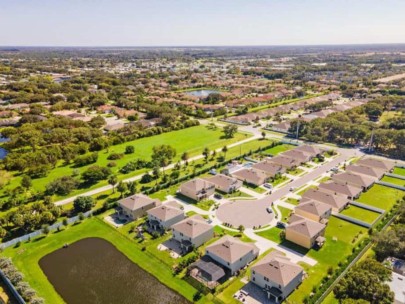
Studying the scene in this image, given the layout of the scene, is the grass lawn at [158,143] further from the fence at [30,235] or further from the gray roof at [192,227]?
the gray roof at [192,227]

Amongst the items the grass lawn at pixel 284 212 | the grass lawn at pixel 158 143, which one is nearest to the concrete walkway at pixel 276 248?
the grass lawn at pixel 284 212

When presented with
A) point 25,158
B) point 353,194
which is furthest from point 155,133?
point 353,194

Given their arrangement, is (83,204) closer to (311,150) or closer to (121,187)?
(121,187)

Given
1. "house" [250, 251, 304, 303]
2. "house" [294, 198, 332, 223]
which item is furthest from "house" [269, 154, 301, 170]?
"house" [250, 251, 304, 303]

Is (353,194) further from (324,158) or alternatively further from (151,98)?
(151,98)

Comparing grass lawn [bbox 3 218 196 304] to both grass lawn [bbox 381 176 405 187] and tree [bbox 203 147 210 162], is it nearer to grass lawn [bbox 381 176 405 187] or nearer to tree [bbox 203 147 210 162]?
tree [bbox 203 147 210 162]

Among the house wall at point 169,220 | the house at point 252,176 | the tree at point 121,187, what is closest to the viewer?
the house wall at point 169,220
